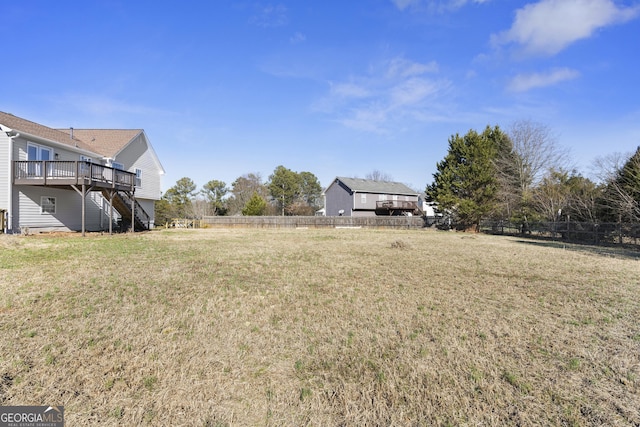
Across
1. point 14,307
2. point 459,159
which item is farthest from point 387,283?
point 459,159

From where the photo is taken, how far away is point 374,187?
40.5 meters

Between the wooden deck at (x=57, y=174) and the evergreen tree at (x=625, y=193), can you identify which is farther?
the evergreen tree at (x=625, y=193)

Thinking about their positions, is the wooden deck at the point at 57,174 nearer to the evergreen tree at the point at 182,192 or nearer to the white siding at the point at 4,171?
the white siding at the point at 4,171

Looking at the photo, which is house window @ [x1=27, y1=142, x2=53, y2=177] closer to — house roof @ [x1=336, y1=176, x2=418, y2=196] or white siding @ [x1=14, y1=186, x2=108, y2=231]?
white siding @ [x1=14, y1=186, x2=108, y2=231]

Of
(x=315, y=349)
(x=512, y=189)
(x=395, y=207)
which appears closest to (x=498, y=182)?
(x=512, y=189)

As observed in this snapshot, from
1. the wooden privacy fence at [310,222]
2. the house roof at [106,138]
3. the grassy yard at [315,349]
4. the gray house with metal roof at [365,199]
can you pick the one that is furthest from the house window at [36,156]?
the gray house with metal roof at [365,199]

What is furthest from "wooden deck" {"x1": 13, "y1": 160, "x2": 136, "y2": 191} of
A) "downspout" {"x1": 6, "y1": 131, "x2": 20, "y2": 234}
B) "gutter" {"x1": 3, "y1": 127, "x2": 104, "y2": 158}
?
"gutter" {"x1": 3, "y1": 127, "x2": 104, "y2": 158}

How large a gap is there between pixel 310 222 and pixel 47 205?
20878 mm

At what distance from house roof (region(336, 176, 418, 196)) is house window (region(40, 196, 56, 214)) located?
28.0m

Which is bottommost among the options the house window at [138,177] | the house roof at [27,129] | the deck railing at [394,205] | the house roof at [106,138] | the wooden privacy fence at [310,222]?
the wooden privacy fence at [310,222]

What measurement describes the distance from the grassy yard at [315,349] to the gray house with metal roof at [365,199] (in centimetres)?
3122

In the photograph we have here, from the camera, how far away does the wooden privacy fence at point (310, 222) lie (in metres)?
31.4

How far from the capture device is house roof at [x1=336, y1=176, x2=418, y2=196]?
3872 cm

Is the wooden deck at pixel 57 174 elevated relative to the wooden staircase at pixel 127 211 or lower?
elevated
